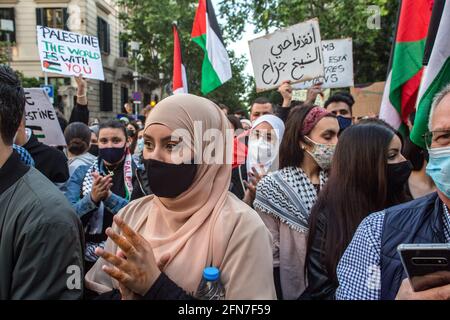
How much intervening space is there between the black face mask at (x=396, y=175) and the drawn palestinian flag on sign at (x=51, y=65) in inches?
188

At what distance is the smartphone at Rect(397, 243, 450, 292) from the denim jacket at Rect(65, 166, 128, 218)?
2.27m

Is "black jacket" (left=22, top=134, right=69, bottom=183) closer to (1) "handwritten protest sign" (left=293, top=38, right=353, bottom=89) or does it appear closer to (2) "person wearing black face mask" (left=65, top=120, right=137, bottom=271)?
(2) "person wearing black face mask" (left=65, top=120, right=137, bottom=271)

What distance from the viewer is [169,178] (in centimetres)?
187

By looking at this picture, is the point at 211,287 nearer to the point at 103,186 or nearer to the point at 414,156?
the point at 103,186

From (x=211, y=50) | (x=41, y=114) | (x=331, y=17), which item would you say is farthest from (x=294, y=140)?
(x=331, y=17)

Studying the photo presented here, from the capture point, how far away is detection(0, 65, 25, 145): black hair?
5.42ft

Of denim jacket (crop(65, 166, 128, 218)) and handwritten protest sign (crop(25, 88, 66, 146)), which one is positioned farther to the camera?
handwritten protest sign (crop(25, 88, 66, 146))

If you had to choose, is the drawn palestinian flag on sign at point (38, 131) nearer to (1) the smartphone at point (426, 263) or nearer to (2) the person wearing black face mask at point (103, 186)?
(2) the person wearing black face mask at point (103, 186)

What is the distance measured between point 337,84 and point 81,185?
457 centimetres

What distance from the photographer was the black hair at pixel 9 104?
165 centimetres

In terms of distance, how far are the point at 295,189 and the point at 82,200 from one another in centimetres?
150

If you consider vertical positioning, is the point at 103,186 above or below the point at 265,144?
below

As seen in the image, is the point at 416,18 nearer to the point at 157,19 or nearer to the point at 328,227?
the point at 328,227

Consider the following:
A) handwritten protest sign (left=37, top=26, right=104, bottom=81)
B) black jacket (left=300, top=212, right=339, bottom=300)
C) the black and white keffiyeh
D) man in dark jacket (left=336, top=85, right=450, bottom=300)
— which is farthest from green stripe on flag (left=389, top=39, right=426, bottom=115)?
handwritten protest sign (left=37, top=26, right=104, bottom=81)
